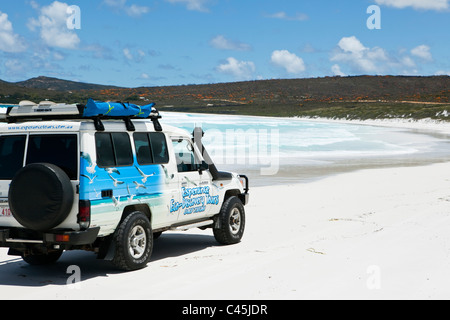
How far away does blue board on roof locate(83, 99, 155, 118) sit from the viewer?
8.37m

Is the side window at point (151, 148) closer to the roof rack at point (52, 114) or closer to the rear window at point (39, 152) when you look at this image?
the roof rack at point (52, 114)

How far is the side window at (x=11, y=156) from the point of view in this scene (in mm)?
8484

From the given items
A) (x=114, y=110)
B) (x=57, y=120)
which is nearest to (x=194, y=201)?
(x=114, y=110)

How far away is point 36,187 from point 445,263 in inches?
202

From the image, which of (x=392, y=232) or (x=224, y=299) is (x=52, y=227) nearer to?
(x=224, y=299)

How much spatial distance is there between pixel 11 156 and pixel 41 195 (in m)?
0.98

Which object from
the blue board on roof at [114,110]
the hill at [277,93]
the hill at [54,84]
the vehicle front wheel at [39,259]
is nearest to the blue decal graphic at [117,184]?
the blue board on roof at [114,110]

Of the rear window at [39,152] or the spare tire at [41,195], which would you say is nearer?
the spare tire at [41,195]

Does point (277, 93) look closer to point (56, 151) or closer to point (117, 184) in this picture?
point (117, 184)

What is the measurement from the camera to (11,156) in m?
8.56

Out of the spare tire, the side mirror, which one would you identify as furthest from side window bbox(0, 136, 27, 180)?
the side mirror

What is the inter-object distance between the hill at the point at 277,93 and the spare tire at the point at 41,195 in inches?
3872

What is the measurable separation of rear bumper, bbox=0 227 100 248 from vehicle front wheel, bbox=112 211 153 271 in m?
0.46

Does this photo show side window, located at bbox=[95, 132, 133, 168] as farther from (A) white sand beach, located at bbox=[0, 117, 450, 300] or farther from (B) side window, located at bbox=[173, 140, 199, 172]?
(A) white sand beach, located at bbox=[0, 117, 450, 300]
